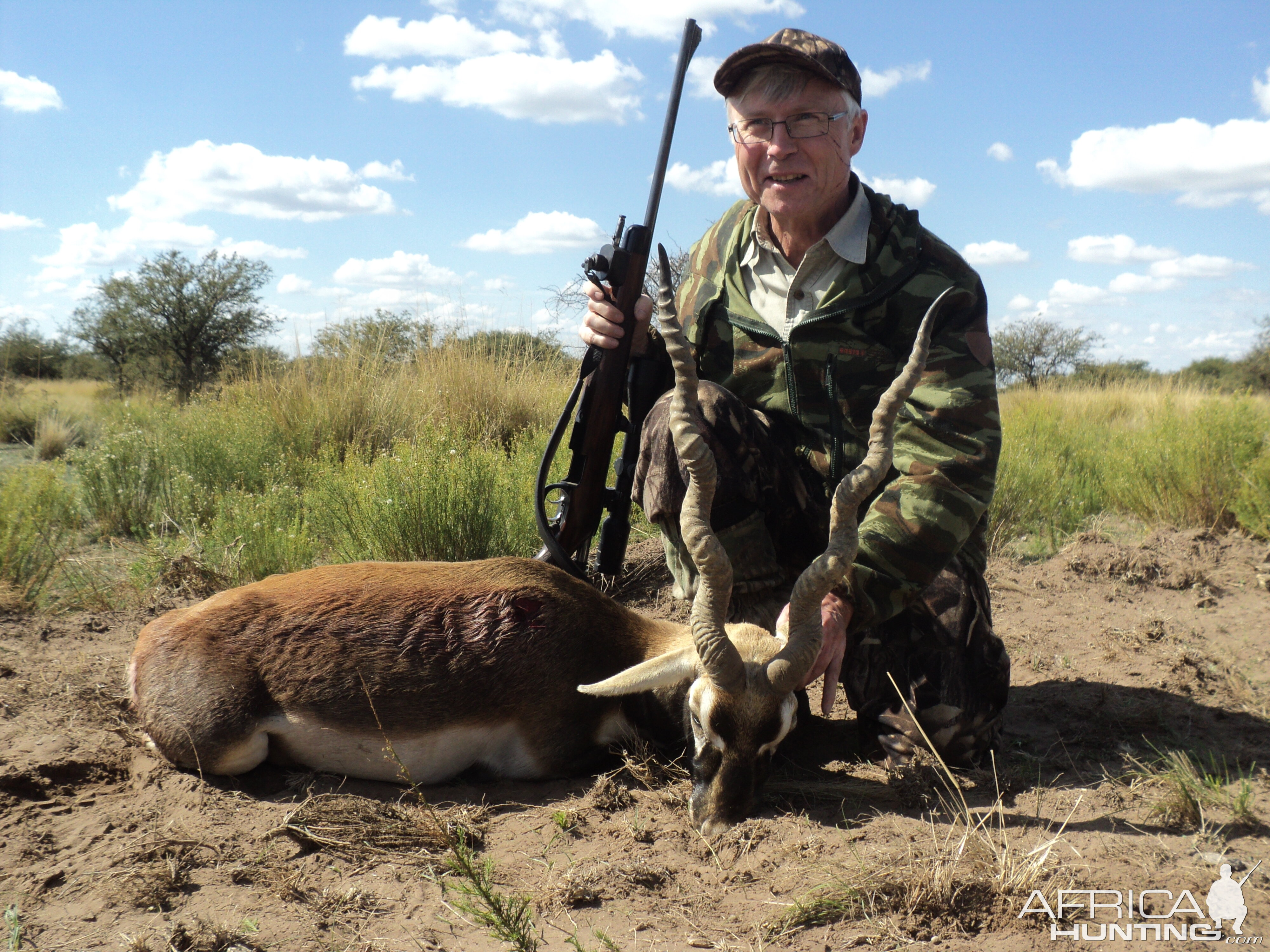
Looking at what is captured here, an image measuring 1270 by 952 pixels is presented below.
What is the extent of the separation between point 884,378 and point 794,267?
28.6 inches

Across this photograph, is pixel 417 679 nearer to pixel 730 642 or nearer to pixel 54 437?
pixel 730 642

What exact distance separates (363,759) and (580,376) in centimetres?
219

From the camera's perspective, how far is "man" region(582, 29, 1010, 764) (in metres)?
3.61

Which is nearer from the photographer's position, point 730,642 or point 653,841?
point 730,642

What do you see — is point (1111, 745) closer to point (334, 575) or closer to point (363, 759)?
point (363, 759)

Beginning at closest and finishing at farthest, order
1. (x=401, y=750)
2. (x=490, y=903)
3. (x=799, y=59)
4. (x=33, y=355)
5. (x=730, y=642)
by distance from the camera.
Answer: (x=490, y=903) → (x=730, y=642) → (x=401, y=750) → (x=799, y=59) → (x=33, y=355)

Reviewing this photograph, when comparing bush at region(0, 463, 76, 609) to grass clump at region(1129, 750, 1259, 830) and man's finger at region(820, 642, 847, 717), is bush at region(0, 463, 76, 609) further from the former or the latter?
grass clump at region(1129, 750, 1259, 830)

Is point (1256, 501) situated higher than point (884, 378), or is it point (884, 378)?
point (884, 378)

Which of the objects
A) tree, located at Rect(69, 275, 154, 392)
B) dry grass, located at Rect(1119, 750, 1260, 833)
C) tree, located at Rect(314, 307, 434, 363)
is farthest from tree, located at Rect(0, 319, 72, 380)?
dry grass, located at Rect(1119, 750, 1260, 833)

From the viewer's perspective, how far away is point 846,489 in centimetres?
283

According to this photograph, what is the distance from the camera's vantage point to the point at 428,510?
578 cm

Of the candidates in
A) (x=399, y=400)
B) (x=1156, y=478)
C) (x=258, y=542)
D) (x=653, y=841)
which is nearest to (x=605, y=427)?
(x=653, y=841)

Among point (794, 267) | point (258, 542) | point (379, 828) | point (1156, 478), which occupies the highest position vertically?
point (794, 267)

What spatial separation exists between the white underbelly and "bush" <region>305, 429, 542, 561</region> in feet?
6.46
